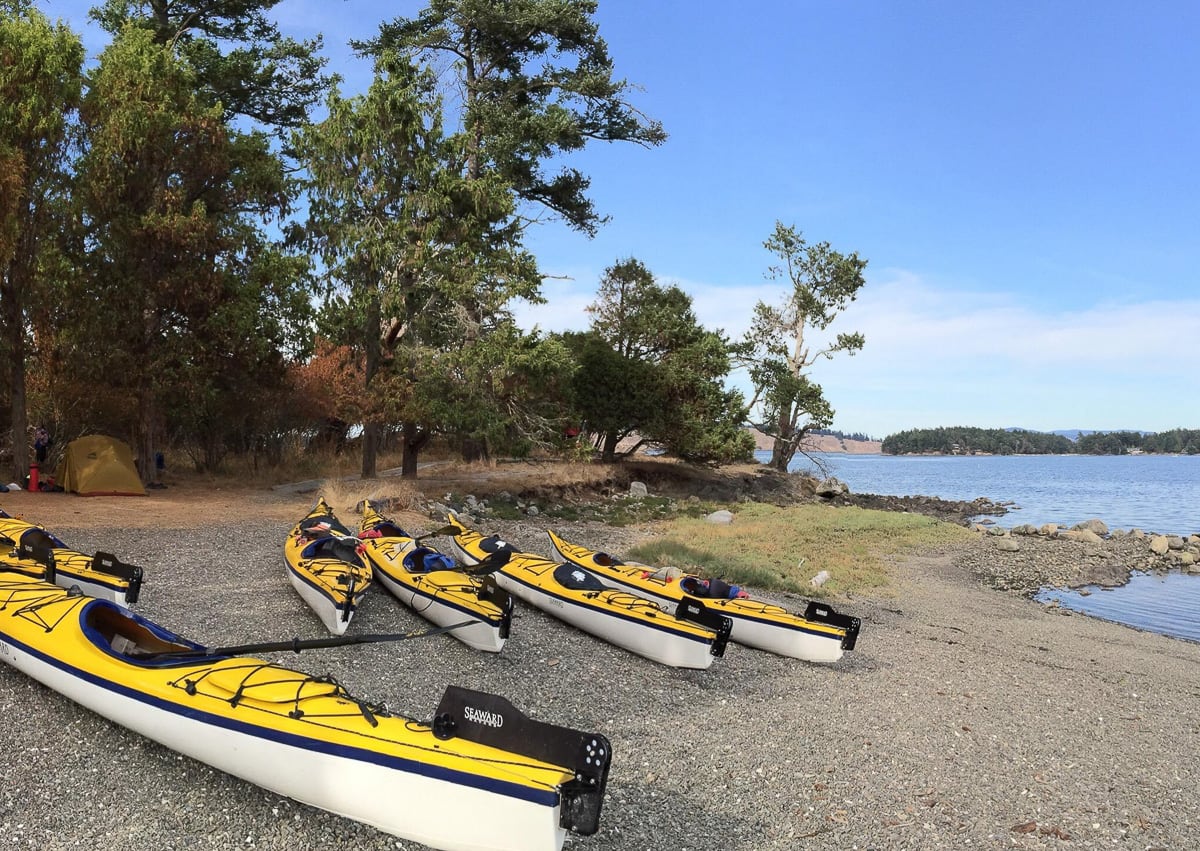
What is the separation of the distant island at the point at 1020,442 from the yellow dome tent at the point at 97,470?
135 m

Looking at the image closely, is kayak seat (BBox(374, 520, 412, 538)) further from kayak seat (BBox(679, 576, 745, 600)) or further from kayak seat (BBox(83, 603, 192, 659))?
kayak seat (BBox(83, 603, 192, 659))

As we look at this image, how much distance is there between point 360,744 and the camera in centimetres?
479

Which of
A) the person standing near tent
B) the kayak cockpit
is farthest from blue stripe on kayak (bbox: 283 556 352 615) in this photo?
the person standing near tent

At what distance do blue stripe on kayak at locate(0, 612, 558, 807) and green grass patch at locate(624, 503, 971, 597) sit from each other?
10476 mm

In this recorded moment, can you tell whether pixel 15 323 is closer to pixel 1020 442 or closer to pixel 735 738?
pixel 735 738

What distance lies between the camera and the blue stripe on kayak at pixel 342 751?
4414 mm

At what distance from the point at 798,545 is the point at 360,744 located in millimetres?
16214

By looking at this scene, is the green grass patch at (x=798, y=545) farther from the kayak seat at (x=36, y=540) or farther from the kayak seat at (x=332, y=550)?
the kayak seat at (x=36, y=540)

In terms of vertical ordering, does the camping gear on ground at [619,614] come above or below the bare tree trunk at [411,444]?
below

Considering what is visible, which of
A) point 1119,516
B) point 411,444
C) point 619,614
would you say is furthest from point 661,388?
point 1119,516

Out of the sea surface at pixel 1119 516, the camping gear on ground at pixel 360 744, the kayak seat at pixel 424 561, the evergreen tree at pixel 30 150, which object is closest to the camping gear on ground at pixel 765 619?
the kayak seat at pixel 424 561

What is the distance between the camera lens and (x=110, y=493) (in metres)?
17.4

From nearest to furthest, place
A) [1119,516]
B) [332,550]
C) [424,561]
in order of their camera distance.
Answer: [424,561], [332,550], [1119,516]

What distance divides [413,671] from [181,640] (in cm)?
228
